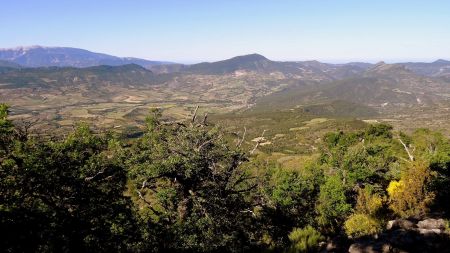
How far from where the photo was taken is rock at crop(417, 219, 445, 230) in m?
16.7

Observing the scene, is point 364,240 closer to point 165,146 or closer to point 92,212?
point 92,212

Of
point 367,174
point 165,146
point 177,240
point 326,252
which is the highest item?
point 165,146

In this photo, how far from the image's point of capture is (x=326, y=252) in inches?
591

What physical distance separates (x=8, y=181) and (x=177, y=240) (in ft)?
29.3

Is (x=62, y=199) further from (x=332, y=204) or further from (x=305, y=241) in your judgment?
(x=332, y=204)

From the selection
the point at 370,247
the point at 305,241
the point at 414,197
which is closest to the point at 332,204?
the point at 414,197

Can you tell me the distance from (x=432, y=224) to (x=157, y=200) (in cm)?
1710

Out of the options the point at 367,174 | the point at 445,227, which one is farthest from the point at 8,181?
the point at 367,174

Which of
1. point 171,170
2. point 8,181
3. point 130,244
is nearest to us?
point 8,181

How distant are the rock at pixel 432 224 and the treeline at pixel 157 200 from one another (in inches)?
110

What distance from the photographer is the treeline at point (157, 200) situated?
16.6 meters

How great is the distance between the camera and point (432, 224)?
17.1 meters

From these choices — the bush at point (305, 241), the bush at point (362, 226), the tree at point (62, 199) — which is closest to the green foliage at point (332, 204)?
the bush at point (362, 226)

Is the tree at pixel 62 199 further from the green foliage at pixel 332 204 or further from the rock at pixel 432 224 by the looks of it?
the green foliage at pixel 332 204
